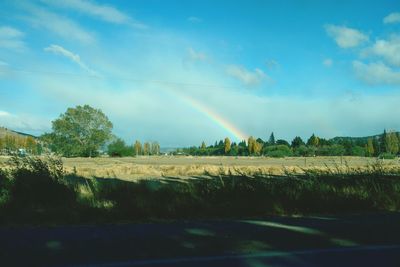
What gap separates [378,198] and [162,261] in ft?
24.8

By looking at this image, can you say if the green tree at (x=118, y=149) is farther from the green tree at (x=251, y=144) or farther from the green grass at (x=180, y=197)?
the green grass at (x=180, y=197)

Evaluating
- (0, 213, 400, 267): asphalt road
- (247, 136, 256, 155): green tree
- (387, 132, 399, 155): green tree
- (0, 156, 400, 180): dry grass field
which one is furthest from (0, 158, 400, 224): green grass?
(247, 136, 256, 155): green tree

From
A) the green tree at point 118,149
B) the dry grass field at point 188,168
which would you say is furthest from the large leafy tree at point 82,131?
the dry grass field at point 188,168

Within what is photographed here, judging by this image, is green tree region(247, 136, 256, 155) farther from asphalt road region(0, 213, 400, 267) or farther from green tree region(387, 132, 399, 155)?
asphalt road region(0, 213, 400, 267)

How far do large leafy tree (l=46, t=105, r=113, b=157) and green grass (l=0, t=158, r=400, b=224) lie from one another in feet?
328

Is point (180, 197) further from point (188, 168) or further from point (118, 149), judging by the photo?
point (118, 149)

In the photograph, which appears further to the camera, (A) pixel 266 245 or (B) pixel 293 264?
(A) pixel 266 245

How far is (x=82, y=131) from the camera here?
4353 inches

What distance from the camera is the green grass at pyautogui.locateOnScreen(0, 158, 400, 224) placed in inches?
359

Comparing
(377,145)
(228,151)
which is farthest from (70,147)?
(377,145)

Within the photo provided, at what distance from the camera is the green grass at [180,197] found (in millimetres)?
9117

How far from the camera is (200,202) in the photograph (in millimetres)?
10211

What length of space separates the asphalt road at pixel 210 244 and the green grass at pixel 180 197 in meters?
1.11

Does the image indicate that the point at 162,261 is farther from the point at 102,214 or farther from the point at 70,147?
the point at 70,147
